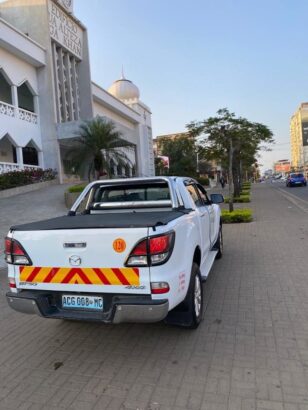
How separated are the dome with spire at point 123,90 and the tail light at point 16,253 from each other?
44988 millimetres

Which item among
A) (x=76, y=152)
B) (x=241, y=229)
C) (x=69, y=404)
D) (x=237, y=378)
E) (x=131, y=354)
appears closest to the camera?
(x=69, y=404)

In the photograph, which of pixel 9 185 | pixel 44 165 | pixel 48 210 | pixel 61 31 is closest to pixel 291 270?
pixel 48 210

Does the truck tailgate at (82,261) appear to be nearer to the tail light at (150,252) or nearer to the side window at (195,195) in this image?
the tail light at (150,252)

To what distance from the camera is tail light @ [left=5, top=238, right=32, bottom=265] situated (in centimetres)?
374

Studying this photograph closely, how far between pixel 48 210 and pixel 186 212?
12842 mm

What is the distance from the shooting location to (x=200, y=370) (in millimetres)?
3293

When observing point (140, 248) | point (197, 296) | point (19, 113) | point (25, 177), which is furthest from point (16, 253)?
point (19, 113)

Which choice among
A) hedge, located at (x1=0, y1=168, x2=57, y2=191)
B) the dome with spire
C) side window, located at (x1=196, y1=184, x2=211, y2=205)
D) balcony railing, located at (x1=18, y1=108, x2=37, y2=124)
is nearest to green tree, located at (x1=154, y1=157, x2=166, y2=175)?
the dome with spire

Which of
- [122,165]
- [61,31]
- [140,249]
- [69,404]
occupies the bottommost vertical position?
[69,404]

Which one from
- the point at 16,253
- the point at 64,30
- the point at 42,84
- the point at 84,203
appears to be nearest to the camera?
the point at 16,253

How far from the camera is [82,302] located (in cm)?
355

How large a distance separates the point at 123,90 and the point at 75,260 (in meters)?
45.7

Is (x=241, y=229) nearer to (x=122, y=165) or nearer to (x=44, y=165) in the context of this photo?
(x=122, y=165)

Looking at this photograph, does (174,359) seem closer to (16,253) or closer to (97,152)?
(16,253)
